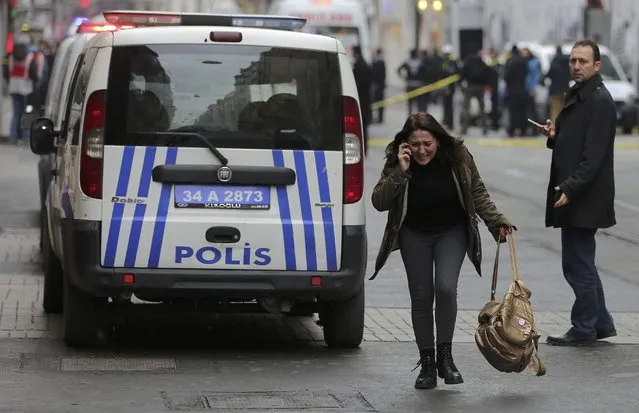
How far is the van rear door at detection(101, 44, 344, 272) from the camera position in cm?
977

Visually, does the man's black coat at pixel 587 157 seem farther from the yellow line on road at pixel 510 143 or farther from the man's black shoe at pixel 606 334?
the yellow line on road at pixel 510 143

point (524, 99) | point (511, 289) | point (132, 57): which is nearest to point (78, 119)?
point (132, 57)

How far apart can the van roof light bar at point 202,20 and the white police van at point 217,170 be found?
548 mm

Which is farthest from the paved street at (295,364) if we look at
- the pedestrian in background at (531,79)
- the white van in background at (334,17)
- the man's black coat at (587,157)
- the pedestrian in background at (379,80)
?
Result: the white van in background at (334,17)

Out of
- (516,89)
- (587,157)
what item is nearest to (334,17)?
(516,89)

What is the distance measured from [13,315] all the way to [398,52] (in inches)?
2611

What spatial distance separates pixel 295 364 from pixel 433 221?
131cm

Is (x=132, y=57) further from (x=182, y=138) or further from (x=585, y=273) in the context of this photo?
(x=585, y=273)

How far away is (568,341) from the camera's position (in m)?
10.8

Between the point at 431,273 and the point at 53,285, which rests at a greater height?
the point at 431,273

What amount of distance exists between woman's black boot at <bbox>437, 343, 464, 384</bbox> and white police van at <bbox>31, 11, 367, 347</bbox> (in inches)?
37.7

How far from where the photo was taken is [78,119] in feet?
33.2

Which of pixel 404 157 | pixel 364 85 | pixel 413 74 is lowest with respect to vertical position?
pixel 413 74

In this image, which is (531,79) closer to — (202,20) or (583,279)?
(583,279)
